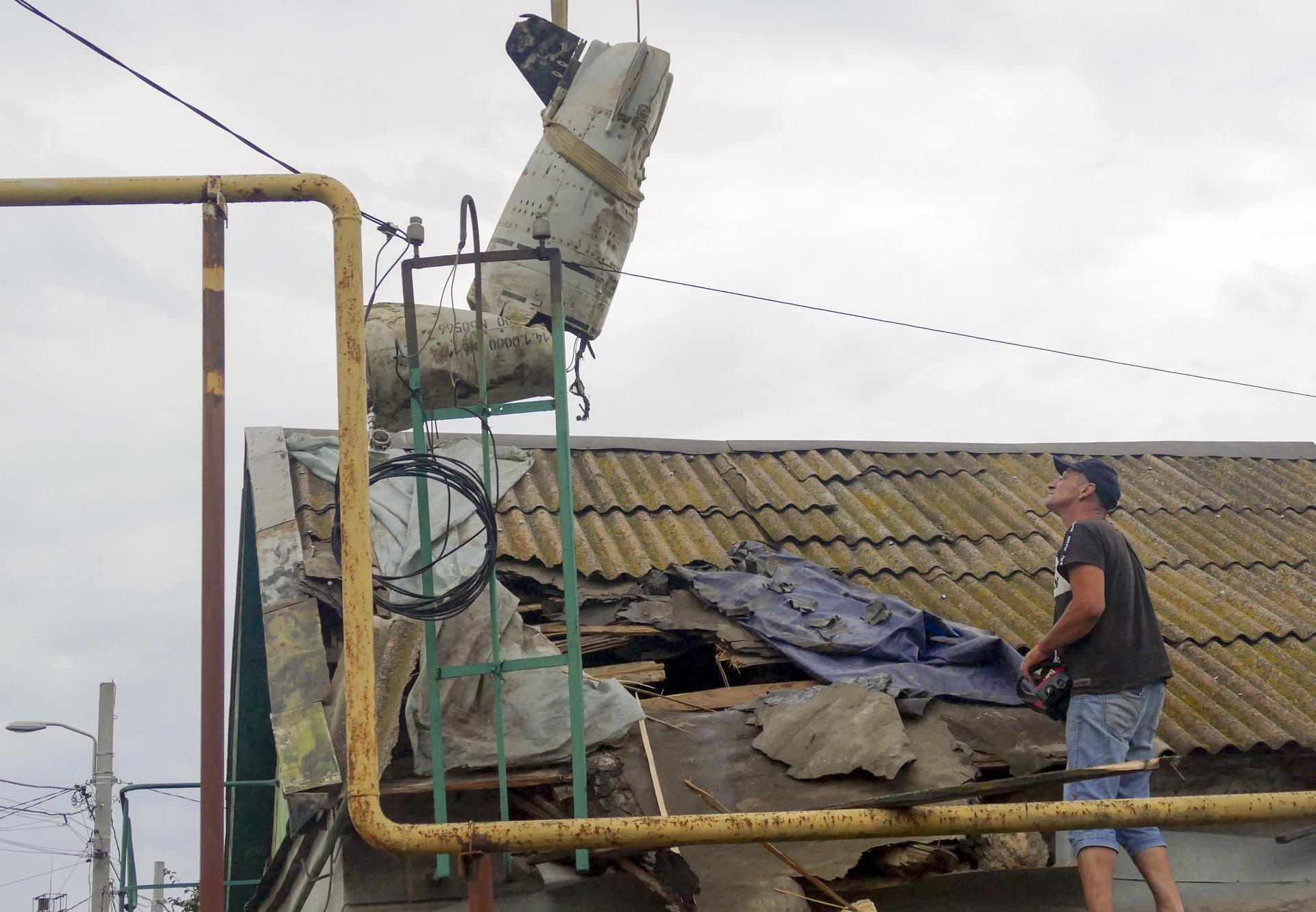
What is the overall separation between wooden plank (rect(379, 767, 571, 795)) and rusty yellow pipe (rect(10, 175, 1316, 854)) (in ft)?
5.23

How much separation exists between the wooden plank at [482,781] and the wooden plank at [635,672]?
811 millimetres

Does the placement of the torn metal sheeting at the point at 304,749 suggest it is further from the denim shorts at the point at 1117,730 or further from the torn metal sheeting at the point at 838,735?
the denim shorts at the point at 1117,730

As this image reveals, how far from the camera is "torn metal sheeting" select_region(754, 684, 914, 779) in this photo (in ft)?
16.8

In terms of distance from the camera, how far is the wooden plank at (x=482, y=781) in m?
4.73

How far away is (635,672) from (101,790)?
11.6 metres

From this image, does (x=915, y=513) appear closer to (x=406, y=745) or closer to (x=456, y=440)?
(x=456, y=440)

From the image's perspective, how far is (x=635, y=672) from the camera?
5.74m

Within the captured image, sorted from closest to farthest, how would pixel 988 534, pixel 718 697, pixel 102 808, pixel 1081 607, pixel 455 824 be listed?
pixel 455 824
pixel 1081 607
pixel 718 697
pixel 988 534
pixel 102 808

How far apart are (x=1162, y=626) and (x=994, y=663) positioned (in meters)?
1.49

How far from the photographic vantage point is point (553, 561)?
6.54 m

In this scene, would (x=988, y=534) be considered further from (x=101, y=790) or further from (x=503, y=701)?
(x=101, y=790)

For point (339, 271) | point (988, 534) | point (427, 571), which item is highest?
point (339, 271)

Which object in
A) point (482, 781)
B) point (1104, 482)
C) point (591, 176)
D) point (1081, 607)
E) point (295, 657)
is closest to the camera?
point (1081, 607)

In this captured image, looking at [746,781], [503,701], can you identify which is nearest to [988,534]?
[746,781]
